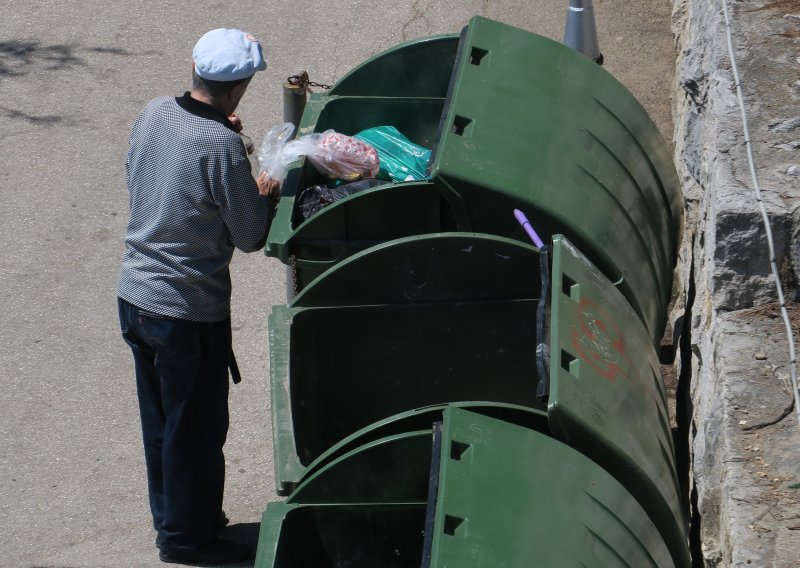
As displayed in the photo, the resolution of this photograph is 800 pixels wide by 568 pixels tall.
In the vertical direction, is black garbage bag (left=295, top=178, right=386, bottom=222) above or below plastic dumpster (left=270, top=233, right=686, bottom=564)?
above

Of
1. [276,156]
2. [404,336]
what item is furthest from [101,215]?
[404,336]

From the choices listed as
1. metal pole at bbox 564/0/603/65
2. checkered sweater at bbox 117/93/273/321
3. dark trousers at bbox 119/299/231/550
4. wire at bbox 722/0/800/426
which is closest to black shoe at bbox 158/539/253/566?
dark trousers at bbox 119/299/231/550

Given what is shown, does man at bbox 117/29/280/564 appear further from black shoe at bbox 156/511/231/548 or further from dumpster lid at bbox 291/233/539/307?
dumpster lid at bbox 291/233/539/307

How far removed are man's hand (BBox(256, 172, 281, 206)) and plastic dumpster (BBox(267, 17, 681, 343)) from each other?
2.3 inches

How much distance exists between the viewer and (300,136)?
190 inches

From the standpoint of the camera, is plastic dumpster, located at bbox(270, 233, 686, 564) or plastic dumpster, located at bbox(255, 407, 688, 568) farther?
plastic dumpster, located at bbox(270, 233, 686, 564)

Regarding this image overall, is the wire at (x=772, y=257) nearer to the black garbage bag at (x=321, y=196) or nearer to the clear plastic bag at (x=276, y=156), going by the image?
the black garbage bag at (x=321, y=196)

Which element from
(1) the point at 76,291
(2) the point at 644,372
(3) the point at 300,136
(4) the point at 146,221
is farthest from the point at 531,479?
(1) the point at 76,291

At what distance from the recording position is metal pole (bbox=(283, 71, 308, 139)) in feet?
17.0

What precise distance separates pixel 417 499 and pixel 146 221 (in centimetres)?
144

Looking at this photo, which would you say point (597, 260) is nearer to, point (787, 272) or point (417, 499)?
point (787, 272)

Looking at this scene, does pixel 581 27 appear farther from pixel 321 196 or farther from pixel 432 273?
pixel 432 273

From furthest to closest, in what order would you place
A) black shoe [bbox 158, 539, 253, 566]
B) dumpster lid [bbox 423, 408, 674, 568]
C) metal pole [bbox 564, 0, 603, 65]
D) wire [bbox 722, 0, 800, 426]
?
metal pole [bbox 564, 0, 603, 65] → black shoe [bbox 158, 539, 253, 566] → wire [bbox 722, 0, 800, 426] → dumpster lid [bbox 423, 408, 674, 568]

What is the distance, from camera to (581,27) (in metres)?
7.53
